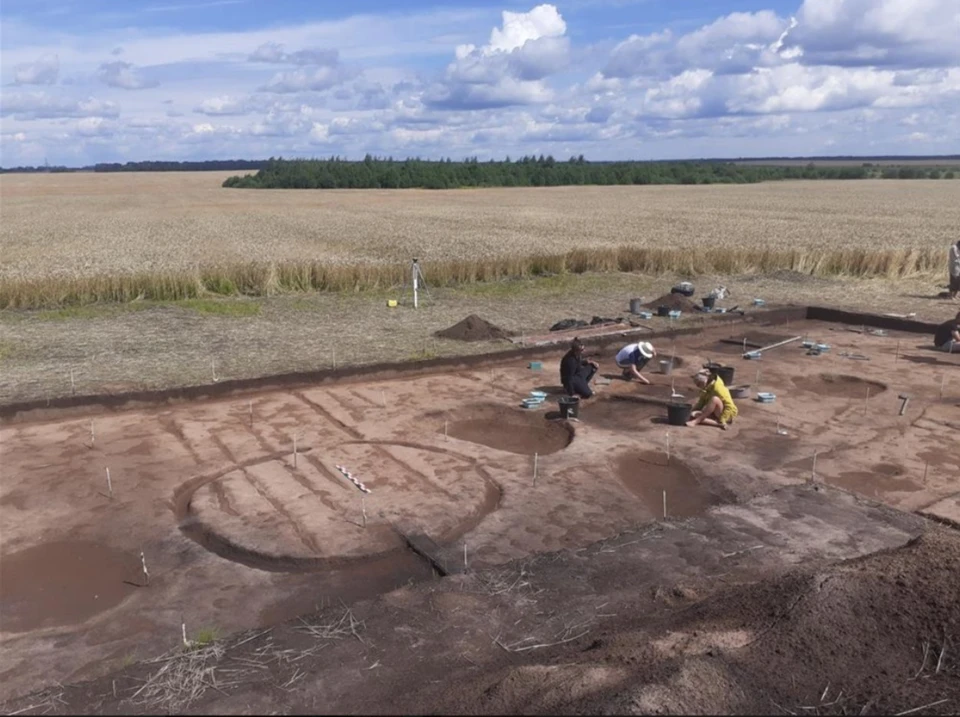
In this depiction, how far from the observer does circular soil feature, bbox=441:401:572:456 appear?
9.91m

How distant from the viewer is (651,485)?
8562 mm

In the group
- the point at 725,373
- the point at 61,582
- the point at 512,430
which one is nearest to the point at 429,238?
the point at 725,373

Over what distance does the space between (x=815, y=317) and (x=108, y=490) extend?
45.7 ft

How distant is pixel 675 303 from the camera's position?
57.8ft

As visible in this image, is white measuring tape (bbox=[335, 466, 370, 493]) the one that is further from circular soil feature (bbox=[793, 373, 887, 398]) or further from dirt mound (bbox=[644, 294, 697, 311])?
dirt mound (bbox=[644, 294, 697, 311])

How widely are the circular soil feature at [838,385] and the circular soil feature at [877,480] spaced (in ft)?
9.70

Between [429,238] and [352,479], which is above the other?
[352,479]

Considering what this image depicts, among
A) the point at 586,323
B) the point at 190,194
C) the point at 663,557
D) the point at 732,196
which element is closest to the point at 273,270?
the point at 586,323

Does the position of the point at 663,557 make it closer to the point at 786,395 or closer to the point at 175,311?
the point at 786,395

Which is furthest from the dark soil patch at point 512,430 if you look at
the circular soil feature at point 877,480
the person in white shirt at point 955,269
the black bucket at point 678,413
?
the person in white shirt at point 955,269

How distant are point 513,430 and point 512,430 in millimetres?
13

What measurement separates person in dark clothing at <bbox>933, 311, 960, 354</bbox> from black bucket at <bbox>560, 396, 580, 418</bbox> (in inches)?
291

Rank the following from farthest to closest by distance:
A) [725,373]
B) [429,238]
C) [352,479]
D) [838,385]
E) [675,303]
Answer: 1. [429,238]
2. [675,303]
3. [838,385]
4. [725,373]
5. [352,479]

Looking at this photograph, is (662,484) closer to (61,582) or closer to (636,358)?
(636,358)
